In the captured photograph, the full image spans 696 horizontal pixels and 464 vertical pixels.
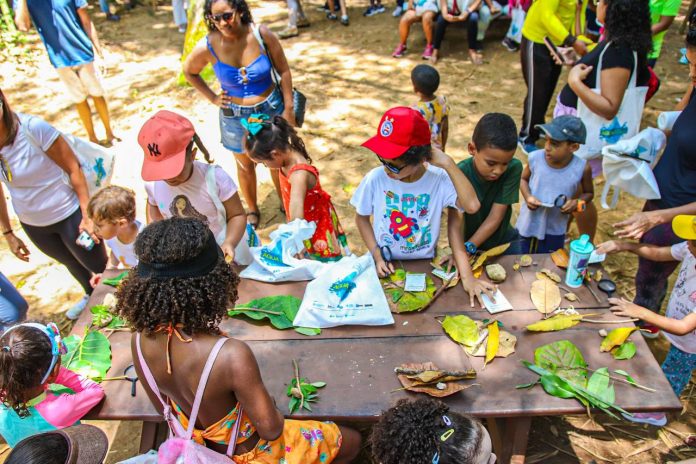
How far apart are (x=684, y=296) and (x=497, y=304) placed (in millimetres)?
1013

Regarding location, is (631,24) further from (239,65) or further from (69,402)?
(69,402)

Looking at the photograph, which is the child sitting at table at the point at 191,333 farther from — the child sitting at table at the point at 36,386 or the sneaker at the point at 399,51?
the sneaker at the point at 399,51

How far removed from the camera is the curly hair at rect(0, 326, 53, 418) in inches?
82.0

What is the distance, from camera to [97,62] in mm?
6215

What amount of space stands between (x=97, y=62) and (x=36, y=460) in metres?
5.80

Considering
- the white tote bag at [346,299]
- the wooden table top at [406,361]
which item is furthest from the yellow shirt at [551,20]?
the white tote bag at [346,299]

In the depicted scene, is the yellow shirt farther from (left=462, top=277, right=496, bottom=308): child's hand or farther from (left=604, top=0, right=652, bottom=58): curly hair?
(left=462, top=277, right=496, bottom=308): child's hand

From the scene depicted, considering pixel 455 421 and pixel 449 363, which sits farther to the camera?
pixel 449 363

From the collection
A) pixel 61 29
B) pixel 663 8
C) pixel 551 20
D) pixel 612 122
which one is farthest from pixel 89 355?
pixel 663 8

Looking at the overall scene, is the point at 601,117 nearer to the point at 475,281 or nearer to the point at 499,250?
the point at 499,250

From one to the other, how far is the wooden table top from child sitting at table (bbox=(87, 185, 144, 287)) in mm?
690

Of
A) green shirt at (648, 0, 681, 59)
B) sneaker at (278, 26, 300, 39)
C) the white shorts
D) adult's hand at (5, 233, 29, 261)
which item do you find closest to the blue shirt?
the white shorts

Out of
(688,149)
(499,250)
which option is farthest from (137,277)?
(688,149)

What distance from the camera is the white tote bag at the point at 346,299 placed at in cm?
259
